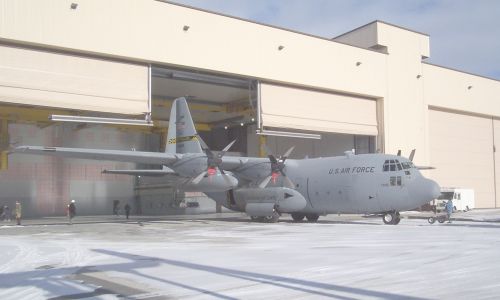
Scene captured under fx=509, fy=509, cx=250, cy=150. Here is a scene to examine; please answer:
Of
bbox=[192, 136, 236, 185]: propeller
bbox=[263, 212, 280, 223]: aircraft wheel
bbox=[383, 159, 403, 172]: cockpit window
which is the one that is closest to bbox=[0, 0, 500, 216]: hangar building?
bbox=[192, 136, 236, 185]: propeller

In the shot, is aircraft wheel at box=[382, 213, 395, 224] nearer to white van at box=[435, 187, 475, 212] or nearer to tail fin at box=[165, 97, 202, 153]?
tail fin at box=[165, 97, 202, 153]

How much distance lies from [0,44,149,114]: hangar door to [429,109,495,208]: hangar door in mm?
26293

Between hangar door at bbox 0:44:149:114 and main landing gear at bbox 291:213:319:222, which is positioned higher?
hangar door at bbox 0:44:149:114

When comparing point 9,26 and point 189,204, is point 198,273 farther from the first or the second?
point 189,204

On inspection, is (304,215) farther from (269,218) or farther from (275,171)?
(275,171)

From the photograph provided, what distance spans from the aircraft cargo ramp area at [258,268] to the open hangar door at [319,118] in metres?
18.6

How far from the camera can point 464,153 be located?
47.4m

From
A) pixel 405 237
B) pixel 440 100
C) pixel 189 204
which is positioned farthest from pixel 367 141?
pixel 405 237

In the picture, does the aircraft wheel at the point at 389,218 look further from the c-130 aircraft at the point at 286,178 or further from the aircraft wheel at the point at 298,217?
the aircraft wheel at the point at 298,217

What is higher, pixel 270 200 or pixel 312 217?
pixel 270 200

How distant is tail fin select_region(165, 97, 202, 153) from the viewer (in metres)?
27.3

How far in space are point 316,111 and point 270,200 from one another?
12.3 m

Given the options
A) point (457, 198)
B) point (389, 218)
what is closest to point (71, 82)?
point (389, 218)

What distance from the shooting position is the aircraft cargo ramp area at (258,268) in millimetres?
8117
